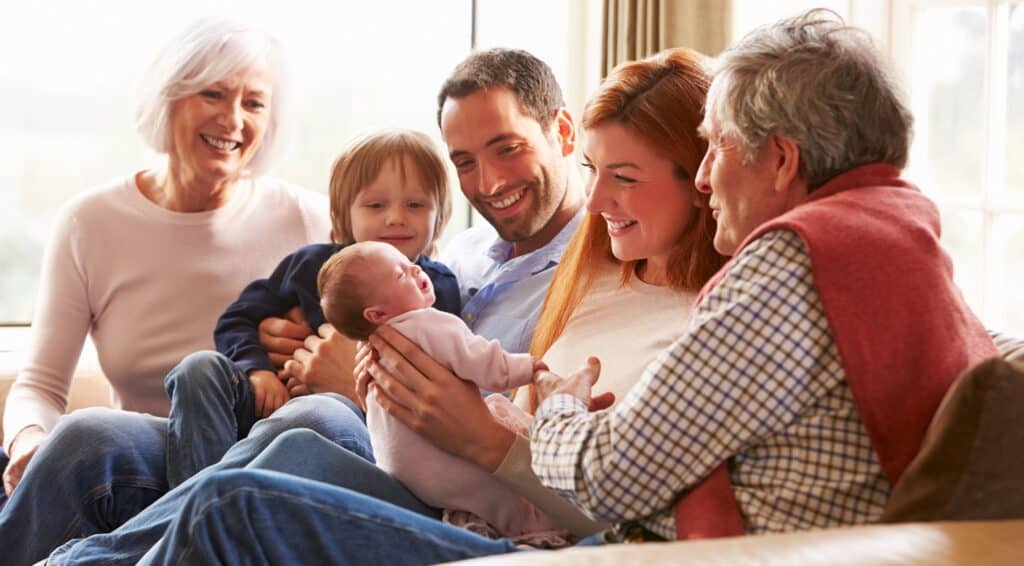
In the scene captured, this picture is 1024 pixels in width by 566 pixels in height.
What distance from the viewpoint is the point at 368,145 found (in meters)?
2.69

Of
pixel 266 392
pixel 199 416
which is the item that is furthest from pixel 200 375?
pixel 266 392

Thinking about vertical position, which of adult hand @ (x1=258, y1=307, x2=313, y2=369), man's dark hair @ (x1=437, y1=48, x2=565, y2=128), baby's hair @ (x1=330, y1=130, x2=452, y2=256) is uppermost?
man's dark hair @ (x1=437, y1=48, x2=565, y2=128)

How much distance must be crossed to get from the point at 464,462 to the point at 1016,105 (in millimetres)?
1588

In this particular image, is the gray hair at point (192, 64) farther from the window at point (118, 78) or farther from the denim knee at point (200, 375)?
the window at point (118, 78)

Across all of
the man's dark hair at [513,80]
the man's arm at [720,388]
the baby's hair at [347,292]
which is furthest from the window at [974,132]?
the man's arm at [720,388]

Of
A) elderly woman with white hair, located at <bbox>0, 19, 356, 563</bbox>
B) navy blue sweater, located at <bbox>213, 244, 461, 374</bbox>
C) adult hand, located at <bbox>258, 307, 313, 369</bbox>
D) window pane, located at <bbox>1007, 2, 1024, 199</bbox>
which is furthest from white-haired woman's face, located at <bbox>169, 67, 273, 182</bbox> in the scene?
window pane, located at <bbox>1007, 2, 1024, 199</bbox>

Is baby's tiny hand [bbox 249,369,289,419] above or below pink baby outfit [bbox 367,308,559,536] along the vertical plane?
below

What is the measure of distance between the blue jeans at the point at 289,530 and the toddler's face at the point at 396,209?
3.38 feet

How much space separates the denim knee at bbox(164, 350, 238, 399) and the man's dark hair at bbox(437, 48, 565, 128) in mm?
723

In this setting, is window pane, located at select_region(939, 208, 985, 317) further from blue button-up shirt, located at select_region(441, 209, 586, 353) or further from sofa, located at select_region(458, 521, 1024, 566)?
sofa, located at select_region(458, 521, 1024, 566)

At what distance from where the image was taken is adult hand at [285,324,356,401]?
263 cm

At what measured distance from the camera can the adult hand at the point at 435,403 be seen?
2014 mm

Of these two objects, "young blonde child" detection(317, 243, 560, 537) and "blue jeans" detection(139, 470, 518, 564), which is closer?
"blue jeans" detection(139, 470, 518, 564)

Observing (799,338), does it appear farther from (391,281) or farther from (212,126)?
(212,126)
